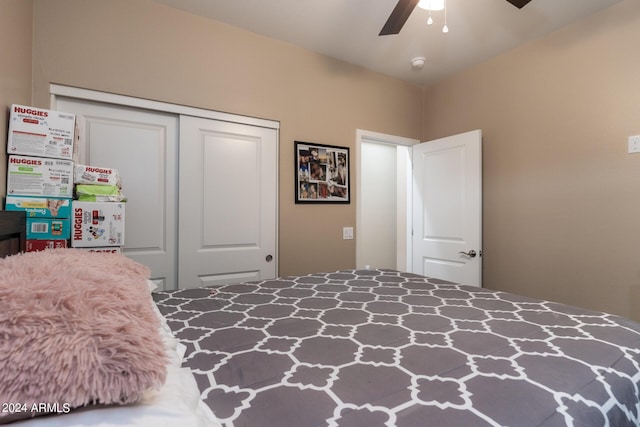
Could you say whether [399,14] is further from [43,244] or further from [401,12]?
[43,244]

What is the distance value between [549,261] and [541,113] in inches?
46.3

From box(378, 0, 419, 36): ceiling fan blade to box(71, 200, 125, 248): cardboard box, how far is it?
1.84m

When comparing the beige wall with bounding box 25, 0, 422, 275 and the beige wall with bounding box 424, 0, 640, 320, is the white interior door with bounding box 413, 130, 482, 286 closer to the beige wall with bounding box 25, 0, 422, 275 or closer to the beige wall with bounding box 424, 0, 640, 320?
the beige wall with bounding box 424, 0, 640, 320

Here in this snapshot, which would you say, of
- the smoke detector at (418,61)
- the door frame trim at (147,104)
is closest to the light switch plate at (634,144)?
→ the smoke detector at (418,61)

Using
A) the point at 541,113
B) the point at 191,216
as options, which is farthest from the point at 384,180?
the point at 191,216

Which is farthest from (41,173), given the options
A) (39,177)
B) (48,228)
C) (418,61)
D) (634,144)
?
(634,144)

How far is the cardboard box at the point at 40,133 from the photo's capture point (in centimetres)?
148

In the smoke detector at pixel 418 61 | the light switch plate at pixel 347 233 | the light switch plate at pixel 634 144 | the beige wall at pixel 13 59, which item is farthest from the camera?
the light switch plate at pixel 347 233

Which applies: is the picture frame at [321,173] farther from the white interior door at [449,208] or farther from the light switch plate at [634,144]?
the light switch plate at [634,144]

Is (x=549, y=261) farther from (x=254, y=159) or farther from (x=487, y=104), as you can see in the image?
(x=254, y=159)

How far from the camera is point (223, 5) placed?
217cm

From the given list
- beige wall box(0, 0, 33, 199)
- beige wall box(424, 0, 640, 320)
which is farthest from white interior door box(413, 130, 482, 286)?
beige wall box(0, 0, 33, 199)

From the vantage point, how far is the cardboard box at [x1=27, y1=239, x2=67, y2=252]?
146 cm

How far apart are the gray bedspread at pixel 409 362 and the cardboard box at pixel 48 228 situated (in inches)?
25.5
